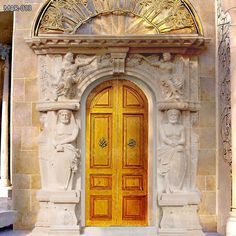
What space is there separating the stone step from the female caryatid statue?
272cm

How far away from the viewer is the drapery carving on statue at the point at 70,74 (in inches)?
367

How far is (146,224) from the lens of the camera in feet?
31.5

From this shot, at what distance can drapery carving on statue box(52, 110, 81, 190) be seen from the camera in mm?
9242

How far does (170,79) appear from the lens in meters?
9.42

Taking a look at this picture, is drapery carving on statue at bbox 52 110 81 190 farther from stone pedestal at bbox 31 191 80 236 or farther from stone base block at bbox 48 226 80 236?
stone base block at bbox 48 226 80 236

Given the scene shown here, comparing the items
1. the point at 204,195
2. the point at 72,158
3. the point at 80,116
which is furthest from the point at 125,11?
the point at 204,195

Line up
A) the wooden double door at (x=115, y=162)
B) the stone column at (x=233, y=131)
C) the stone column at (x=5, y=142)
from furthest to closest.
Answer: the stone column at (x=5, y=142)
the wooden double door at (x=115, y=162)
the stone column at (x=233, y=131)

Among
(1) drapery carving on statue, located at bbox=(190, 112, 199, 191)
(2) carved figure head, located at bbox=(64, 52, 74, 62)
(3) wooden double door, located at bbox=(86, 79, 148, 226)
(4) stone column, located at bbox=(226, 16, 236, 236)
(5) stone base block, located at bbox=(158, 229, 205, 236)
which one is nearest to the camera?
(4) stone column, located at bbox=(226, 16, 236, 236)

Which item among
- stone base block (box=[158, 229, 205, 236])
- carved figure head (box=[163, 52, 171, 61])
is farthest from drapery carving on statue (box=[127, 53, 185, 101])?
stone base block (box=[158, 229, 205, 236])

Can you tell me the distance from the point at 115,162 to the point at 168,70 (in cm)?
186

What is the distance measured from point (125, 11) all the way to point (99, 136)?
2259 mm

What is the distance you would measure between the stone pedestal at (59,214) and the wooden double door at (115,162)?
0.39 meters

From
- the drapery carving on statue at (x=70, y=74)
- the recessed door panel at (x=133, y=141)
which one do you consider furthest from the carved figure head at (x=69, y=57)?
the recessed door panel at (x=133, y=141)

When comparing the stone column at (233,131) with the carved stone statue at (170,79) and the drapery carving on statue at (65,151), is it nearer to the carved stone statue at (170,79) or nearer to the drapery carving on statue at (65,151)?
the carved stone statue at (170,79)
